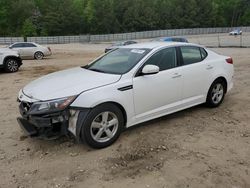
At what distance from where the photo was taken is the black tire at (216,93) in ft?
19.8

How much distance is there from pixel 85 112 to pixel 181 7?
333 ft

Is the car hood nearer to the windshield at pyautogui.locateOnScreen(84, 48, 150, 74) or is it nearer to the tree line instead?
the windshield at pyautogui.locateOnScreen(84, 48, 150, 74)

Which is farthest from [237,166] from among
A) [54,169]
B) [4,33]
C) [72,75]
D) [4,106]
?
[4,33]

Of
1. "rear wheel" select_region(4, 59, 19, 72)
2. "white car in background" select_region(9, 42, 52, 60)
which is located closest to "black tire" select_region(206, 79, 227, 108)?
"rear wheel" select_region(4, 59, 19, 72)

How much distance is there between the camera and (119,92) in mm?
4484

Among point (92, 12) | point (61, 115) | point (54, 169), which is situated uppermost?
point (92, 12)

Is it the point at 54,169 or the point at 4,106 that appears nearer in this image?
the point at 54,169

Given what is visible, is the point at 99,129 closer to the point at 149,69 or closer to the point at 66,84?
the point at 66,84

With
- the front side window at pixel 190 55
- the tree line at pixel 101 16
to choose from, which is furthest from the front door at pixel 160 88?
the tree line at pixel 101 16

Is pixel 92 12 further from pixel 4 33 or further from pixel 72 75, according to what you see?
pixel 72 75

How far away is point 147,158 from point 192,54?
251 cm

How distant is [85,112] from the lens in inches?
163

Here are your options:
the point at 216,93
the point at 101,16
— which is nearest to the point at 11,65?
the point at 216,93

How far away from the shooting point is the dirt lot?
3.62 meters
